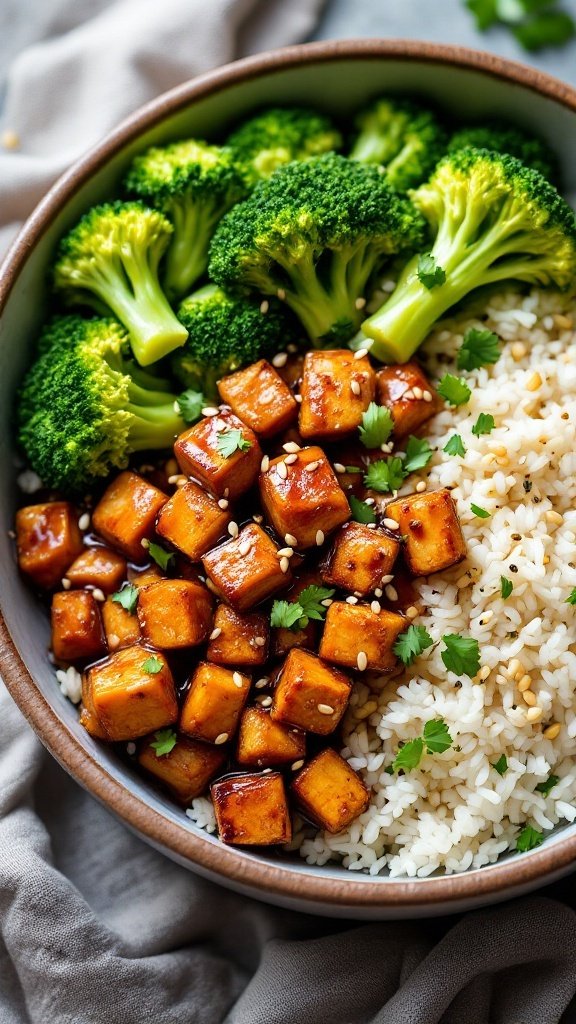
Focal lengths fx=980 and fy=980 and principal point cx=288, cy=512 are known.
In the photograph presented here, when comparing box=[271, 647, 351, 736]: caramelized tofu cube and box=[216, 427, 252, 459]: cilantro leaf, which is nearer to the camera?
box=[271, 647, 351, 736]: caramelized tofu cube

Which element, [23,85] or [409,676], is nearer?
[409,676]

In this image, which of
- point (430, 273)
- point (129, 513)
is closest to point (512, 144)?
point (430, 273)

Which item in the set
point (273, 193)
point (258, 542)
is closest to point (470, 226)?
point (273, 193)

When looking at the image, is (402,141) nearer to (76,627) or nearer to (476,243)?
(476,243)

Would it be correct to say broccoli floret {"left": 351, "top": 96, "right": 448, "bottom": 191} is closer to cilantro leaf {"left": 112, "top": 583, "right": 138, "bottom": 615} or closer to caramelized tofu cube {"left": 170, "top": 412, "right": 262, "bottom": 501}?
caramelized tofu cube {"left": 170, "top": 412, "right": 262, "bottom": 501}

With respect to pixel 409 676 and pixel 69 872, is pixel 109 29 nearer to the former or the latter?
pixel 409 676

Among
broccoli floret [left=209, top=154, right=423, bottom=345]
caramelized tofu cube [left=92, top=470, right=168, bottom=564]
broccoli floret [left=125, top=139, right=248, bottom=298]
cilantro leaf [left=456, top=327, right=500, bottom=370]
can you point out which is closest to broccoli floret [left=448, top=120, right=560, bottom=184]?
broccoli floret [left=209, top=154, right=423, bottom=345]
